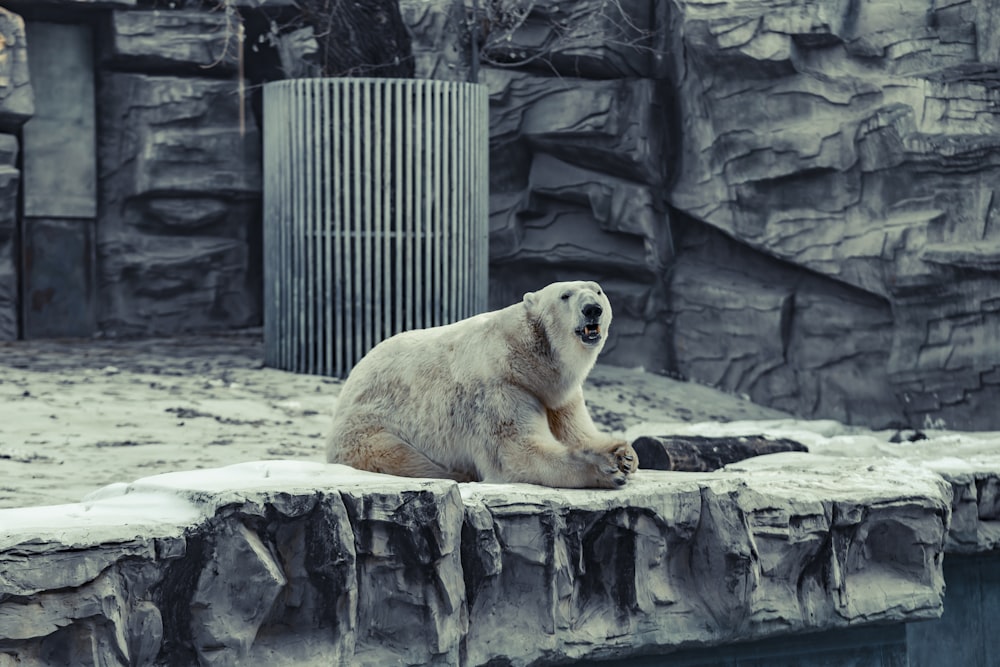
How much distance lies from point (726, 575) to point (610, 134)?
6.83m

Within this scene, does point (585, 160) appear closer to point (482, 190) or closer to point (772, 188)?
point (772, 188)

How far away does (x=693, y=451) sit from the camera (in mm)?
5688

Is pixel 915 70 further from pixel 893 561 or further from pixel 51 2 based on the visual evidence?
pixel 51 2

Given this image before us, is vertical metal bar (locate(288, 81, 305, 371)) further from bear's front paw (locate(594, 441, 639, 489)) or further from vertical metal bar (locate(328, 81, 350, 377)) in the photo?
bear's front paw (locate(594, 441, 639, 489))

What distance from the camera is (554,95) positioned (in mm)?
10953

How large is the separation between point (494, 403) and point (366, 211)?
497 centimetres

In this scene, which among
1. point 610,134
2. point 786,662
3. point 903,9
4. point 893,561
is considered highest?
point 903,9

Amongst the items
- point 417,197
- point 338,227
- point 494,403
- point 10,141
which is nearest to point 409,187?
point 417,197

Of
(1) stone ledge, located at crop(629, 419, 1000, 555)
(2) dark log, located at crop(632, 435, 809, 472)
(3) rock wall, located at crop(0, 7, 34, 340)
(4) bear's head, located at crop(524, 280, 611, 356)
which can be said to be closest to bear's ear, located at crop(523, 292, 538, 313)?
(4) bear's head, located at crop(524, 280, 611, 356)

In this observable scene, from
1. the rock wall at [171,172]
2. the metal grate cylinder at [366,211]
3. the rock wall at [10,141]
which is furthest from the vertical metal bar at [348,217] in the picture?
the rock wall at [10,141]

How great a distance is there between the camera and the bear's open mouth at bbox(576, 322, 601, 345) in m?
4.24

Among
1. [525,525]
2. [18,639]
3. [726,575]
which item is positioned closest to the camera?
[18,639]

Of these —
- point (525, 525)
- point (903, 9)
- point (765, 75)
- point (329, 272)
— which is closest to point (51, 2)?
point (329, 272)

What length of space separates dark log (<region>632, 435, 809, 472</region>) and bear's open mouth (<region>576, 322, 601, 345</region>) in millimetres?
1428
